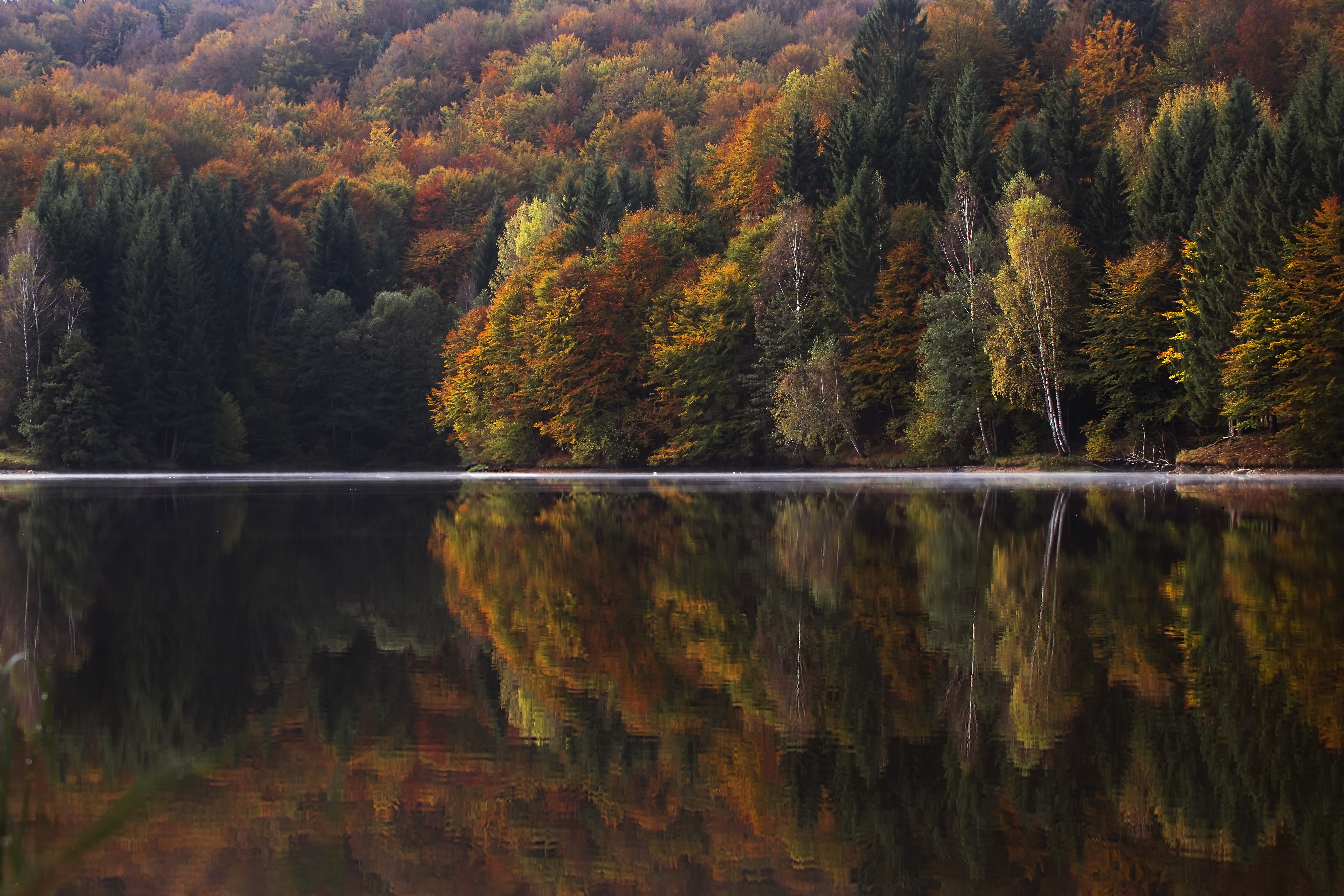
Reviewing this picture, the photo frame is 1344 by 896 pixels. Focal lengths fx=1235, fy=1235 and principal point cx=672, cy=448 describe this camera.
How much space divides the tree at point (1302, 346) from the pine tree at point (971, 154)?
19752 mm

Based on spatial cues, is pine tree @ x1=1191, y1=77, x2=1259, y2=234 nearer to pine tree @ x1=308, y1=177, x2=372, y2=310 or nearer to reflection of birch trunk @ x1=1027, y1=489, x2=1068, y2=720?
reflection of birch trunk @ x1=1027, y1=489, x2=1068, y2=720

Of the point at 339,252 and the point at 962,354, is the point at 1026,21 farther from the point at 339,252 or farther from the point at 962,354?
the point at 339,252

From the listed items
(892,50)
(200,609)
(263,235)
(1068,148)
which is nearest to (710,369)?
(1068,148)

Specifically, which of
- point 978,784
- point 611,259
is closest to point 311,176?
point 611,259

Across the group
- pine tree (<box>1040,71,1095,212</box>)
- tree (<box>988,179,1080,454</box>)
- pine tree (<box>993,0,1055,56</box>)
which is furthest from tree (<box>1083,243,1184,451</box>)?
pine tree (<box>993,0,1055,56</box>)

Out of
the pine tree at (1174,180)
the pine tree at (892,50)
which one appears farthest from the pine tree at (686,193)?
the pine tree at (1174,180)

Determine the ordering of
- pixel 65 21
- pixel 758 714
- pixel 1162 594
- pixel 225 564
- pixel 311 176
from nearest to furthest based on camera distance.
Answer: pixel 758 714 → pixel 1162 594 → pixel 225 564 → pixel 311 176 → pixel 65 21

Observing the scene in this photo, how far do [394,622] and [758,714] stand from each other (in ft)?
18.8

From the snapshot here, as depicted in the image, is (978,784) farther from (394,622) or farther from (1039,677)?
(394,622)

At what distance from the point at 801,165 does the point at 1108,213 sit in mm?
18257

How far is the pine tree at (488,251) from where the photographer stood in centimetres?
9338

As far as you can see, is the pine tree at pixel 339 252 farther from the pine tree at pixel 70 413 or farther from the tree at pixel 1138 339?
the tree at pixel 1138 339

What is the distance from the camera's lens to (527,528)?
27688 mm

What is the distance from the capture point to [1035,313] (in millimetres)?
53188
